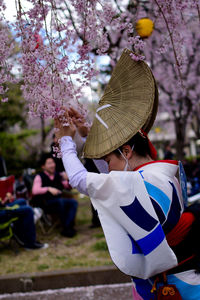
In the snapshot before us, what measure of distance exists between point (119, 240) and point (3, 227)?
434 cm

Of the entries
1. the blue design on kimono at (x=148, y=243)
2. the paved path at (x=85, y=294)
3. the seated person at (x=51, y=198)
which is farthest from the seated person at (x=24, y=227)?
the blue design on kimono at (x=148, y=243)

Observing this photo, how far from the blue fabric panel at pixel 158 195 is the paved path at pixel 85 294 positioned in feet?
8.65

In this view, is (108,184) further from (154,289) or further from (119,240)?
(154,289)

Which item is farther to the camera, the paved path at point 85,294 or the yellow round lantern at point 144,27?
the yellow round lantern at point 144,27

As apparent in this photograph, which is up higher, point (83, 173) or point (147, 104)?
point (147, 104)

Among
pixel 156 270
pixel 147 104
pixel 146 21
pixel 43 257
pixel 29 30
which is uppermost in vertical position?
pixel 146 21

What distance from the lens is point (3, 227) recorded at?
548 cm

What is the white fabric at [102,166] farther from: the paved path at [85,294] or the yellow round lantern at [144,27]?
the yellow round lantern at [144,27]

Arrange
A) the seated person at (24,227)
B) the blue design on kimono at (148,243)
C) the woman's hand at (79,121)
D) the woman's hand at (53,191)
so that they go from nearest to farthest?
1. the blue design on kimono at (148,243)
2. the woman's hand at (79,121)
3. the seated person at (24,227)
4. the woman's hand at (53,191)

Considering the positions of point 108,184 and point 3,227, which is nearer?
point 108,184

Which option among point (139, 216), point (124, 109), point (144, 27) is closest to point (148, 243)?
point (139, 216)

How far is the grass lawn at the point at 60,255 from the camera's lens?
15.9 ft

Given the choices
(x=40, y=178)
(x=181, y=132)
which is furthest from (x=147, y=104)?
(x=181, y=132)

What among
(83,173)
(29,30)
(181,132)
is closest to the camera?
(83,173)
